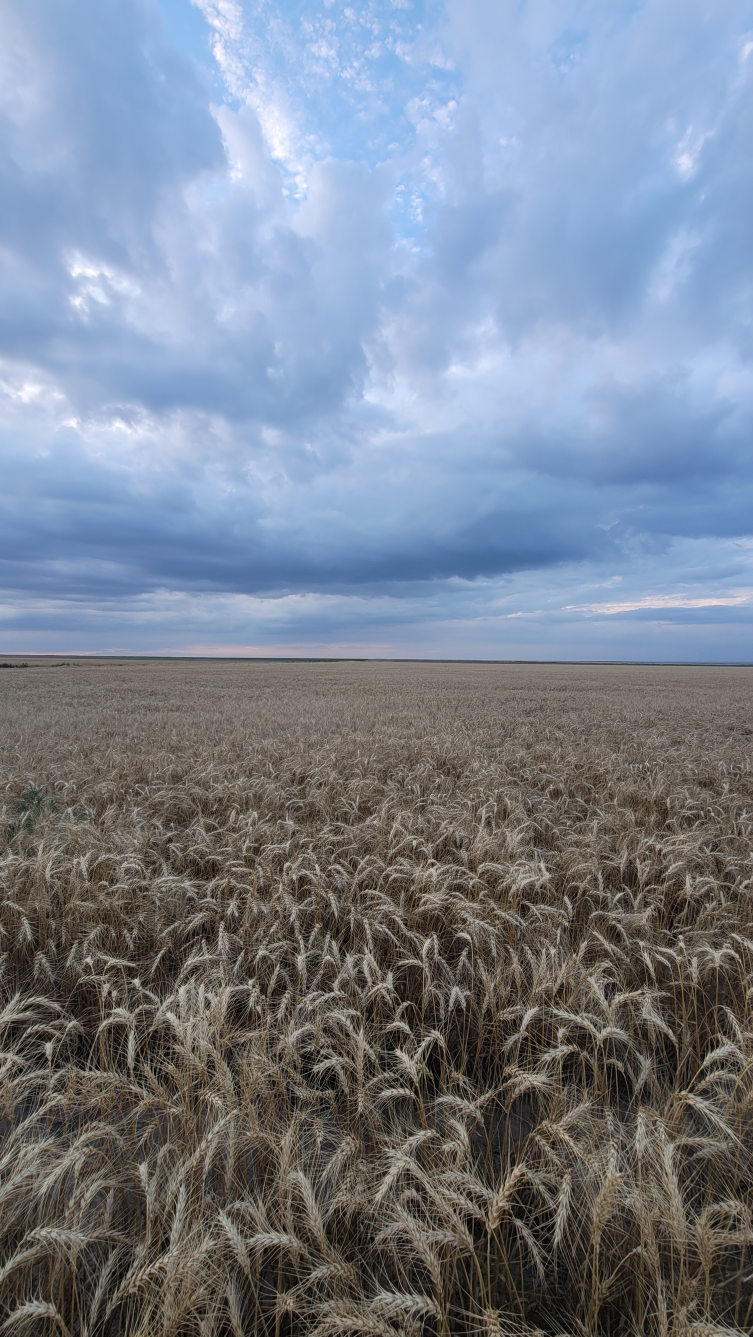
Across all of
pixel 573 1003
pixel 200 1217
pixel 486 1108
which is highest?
pixel 200 1217

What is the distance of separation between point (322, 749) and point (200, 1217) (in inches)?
332

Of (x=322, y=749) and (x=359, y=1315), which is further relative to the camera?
(x=322, y=749)

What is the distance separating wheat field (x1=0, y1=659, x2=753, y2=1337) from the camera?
64.8 inches

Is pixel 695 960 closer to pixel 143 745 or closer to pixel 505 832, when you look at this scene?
pixel 505 832

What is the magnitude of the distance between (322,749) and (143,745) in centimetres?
417

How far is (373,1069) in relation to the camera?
8.86ft

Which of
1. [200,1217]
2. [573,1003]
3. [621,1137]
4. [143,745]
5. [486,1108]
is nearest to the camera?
[200,1217]

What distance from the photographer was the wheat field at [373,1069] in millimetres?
1646

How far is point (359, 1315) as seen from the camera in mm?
1446

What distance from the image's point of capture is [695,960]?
3.16m

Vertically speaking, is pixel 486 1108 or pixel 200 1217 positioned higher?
pixel 200 1217

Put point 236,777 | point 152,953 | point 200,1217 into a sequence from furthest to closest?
1. point 236,777
2. point 152,953
3. point 200,1217

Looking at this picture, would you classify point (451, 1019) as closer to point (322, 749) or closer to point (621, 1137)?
point (621, 1137)

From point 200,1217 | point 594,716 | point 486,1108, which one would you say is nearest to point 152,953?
point 200,1217
